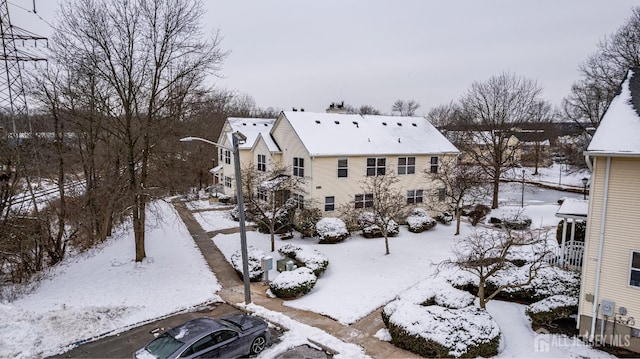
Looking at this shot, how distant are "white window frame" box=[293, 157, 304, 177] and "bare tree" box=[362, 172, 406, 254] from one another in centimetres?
461

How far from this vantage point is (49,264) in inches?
744

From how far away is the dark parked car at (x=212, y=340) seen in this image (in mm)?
9320

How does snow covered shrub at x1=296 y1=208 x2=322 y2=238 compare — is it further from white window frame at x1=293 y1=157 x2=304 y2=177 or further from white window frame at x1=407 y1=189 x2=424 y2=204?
white window frame at x1=407 y1=189 x2=424 y2=204

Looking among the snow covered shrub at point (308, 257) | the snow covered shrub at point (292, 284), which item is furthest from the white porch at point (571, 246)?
the snow covered shrub at point (292, 284)

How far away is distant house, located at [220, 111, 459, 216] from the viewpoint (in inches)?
966

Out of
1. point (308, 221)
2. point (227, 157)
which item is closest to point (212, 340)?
point (308, 221)

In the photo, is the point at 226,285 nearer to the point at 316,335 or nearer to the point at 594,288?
the point at 316,335

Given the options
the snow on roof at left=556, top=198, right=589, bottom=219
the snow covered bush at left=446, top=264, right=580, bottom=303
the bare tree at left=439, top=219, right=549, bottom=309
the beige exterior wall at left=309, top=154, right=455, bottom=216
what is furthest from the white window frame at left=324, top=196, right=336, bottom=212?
the snow on roof at left=556, top=198, right=589, bottom=219

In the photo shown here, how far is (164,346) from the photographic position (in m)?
9.46

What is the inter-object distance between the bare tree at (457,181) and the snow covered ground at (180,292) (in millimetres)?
3679

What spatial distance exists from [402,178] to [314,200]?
7.51 m

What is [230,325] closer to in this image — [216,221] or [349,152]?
[349,152]

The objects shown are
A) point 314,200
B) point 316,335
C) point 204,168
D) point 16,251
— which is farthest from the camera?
point 204,168

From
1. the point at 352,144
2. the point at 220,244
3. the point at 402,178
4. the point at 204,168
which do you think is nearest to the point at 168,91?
the point at 220,244
